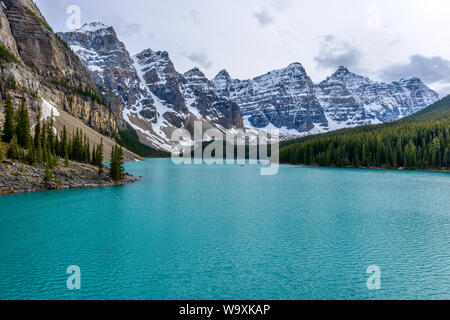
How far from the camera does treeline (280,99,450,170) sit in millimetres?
90963

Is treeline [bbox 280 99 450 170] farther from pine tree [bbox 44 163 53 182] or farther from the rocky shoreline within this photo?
pine tree [bbox 44 163 53 182]

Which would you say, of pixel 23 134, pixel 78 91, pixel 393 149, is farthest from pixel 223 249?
pixel 78 91

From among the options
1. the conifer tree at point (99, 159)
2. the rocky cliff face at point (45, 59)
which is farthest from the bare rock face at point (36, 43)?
the conifer tree at point (99, 159)

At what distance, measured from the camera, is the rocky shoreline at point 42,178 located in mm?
40344

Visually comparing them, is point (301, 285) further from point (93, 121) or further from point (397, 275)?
point (93, 121)

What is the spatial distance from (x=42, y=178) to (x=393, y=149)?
350 ft

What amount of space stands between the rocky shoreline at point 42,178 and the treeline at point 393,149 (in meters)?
86.7

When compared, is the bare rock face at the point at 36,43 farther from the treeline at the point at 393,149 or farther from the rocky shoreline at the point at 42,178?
the treeline at the point at 393,149

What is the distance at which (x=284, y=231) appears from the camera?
2341cm

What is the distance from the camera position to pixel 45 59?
145 m

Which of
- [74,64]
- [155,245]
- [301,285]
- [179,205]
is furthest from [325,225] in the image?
[74,64]

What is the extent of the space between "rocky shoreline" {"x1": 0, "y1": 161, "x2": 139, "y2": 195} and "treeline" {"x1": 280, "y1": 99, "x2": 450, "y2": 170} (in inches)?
3412

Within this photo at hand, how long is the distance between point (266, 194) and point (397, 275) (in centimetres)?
2911

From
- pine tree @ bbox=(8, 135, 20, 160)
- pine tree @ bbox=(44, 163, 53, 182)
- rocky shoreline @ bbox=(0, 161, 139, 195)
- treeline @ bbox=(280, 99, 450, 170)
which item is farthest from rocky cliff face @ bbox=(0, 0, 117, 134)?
treeline @ bbox=(280, 99, 450, 170)
